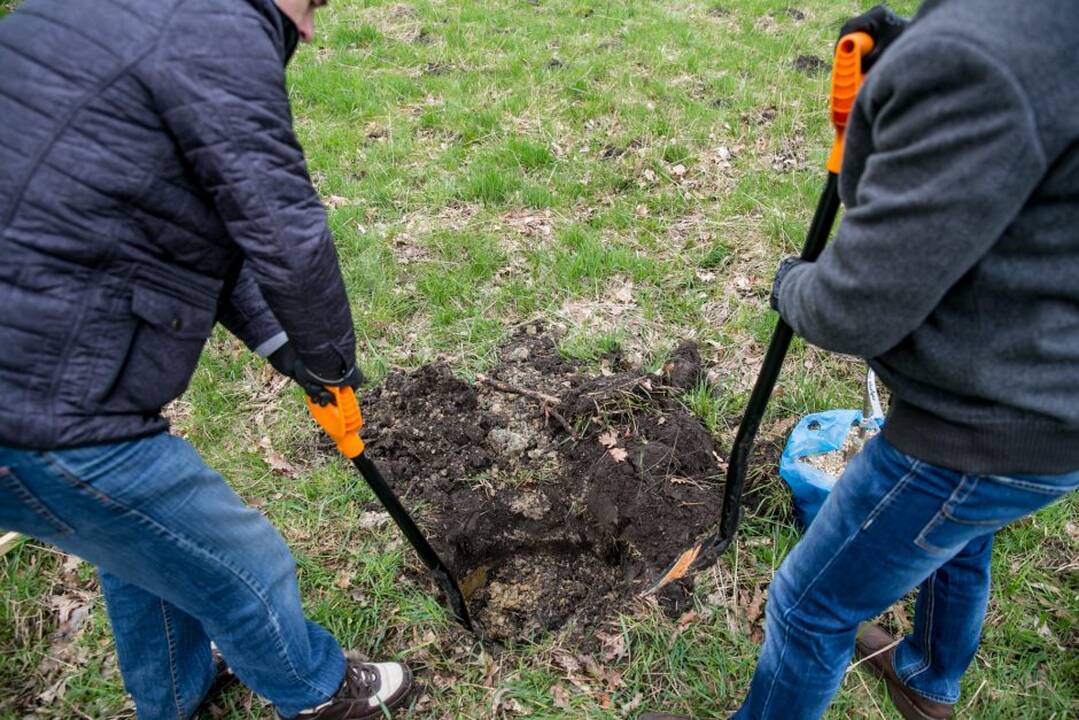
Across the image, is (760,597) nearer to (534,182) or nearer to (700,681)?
(700,681)

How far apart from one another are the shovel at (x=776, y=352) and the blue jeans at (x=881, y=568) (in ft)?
1.81

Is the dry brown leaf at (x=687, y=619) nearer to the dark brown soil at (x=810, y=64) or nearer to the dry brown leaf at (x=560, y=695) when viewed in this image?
the dry brown leaf at (x=560, y=695)

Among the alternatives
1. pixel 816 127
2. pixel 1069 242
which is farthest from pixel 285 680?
pixel 816 127

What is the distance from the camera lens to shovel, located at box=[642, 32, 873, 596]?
148 centimetres

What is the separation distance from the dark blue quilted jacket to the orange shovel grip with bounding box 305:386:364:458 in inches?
18.8

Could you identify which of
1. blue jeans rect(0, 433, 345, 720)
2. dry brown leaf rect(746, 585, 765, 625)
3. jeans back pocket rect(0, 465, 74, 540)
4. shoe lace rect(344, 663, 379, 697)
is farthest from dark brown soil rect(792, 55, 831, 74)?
jeans back pocket rect(0, 465, 74, 540)

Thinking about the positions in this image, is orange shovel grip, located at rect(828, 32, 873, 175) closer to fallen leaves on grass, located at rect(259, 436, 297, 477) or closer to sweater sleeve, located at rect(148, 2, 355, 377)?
sweater sleeve, located at rect(148, 2, 355, 377)

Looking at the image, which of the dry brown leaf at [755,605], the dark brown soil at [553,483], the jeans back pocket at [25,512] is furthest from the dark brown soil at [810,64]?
the jeans back pocket at [25,512]

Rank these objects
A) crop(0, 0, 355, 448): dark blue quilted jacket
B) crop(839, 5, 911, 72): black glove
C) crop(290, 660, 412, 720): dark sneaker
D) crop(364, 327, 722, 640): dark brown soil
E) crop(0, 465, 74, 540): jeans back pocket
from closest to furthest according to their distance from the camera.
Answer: crop(0, 0, 355, 448): dark blue quilted jacket → crop(0, 465, 74, 540): jeans back pocket → crop(839, 5, 911, 72): black glove → crop(290, 660, 412, 720): dark sneaker → crop(364, 327, 722, 640): dark brown soil

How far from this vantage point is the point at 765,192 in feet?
14.3

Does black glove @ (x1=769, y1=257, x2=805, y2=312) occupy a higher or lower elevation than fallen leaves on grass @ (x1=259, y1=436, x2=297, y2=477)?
higher

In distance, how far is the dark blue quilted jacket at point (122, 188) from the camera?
1266mm

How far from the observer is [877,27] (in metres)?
1.48

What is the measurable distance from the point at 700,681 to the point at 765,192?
3018 millimetres
